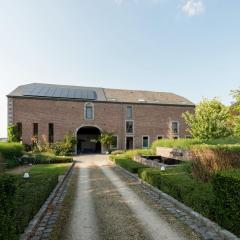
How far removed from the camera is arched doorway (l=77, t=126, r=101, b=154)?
4862cm

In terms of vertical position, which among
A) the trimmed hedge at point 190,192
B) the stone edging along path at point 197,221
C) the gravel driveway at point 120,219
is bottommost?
the gravel driveway at point 120,219

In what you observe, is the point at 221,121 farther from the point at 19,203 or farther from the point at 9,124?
the point at 9,124

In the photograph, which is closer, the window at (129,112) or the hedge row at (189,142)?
the hedge row at (189,142)

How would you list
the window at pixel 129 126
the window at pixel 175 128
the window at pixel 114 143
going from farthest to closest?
the window at pixel 175 128, the window at pixel 129 126, the window at pixel 114 143

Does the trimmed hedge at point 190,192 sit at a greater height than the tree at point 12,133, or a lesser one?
lesser

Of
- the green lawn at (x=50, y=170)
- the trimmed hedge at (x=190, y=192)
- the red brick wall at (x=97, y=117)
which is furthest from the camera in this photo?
the red brick wall at (x=97, y=117)

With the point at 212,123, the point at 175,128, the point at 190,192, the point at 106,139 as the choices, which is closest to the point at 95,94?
the point at 106,139

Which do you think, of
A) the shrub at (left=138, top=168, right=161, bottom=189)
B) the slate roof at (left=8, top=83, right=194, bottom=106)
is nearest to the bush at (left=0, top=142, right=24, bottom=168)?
the shrub at (left=138, top=168, right=161, bottom=189)

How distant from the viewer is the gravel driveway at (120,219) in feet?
20.6

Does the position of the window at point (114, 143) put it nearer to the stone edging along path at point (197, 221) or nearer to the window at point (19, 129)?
the window at point (19, 129)

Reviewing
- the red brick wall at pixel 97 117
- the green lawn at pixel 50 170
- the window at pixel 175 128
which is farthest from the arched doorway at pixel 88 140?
the green lawn at pixel 50 170

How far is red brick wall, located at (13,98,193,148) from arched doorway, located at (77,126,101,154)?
496cm

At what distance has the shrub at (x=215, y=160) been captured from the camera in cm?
1095

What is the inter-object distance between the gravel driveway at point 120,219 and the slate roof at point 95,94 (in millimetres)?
34023
